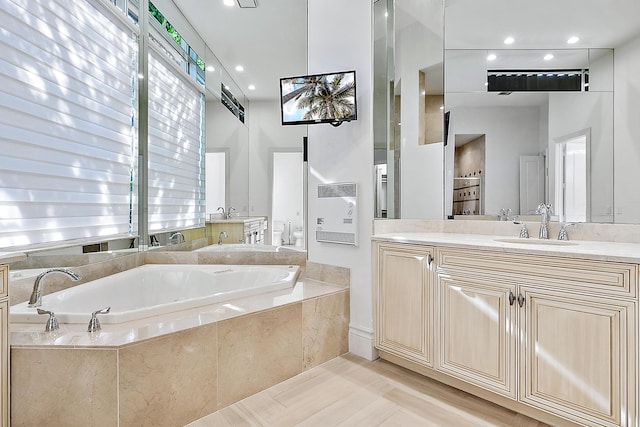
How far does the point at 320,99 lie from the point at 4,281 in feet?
6.66

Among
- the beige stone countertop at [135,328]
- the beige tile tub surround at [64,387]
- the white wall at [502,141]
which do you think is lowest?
the beige tile tub surround at [64,387]

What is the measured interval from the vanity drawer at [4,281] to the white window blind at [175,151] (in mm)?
1460

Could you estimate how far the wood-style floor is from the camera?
1.65m

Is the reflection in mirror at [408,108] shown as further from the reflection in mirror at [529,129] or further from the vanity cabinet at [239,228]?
the vanity cabinet at [239,228]

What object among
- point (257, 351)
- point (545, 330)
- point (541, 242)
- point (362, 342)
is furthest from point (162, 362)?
point (541, 242)

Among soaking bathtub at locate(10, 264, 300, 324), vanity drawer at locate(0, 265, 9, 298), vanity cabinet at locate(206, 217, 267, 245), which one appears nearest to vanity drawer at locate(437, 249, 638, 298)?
soaking bathtub at locate(10, 264, 300, 324)

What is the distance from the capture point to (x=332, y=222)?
8.34 feet

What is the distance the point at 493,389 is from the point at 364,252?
3.62 feet

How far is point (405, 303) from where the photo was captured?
2.12 m

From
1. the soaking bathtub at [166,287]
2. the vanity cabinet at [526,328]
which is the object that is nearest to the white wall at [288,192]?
the soaking bathtub at [166,287]

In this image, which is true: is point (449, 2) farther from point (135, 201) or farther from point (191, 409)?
point (191, 409)

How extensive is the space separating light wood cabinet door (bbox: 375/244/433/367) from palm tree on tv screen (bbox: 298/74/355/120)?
103 cm

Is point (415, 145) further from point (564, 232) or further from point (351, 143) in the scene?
point (564, 232)

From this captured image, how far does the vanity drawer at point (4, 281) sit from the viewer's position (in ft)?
4.38
